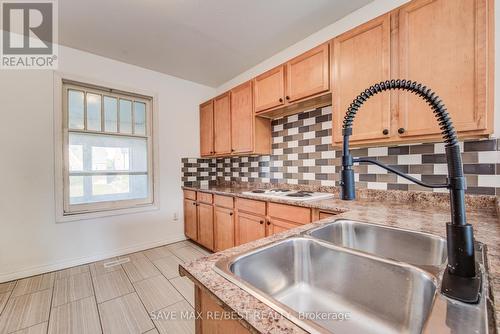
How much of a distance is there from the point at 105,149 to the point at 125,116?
0.51m

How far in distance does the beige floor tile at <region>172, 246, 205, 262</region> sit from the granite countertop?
4.63 feet

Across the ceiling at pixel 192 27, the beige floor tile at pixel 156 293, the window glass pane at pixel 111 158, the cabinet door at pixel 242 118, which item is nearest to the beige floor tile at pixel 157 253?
the beige floor tile at pixel 156 293

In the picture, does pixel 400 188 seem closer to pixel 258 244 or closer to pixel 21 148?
pixel 258 244

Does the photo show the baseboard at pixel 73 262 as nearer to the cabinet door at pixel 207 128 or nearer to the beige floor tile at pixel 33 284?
the beige floor tile at pixel 33 284

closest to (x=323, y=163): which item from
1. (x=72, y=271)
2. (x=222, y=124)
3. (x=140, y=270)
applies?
(x=222, y=124)

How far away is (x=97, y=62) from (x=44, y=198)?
5.43ft

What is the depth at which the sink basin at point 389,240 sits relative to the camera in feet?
2.76

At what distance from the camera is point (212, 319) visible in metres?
0.57

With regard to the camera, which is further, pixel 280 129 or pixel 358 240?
pixel 280 129

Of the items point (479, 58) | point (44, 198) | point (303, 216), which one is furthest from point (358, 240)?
point (44, 198)

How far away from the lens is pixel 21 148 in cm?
210

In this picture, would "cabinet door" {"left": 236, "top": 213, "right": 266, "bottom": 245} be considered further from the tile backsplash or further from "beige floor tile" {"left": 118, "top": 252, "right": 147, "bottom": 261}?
"beige floor tile" {"left": 118, "top": 252, "right": 147, "bottom": 261}

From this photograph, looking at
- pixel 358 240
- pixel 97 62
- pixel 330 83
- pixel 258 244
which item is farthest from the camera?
pixel 97 62

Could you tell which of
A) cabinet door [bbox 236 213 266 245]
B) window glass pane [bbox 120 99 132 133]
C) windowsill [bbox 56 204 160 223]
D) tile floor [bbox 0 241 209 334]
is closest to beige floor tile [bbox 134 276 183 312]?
tile floor [bbox 0 241 209 334]
